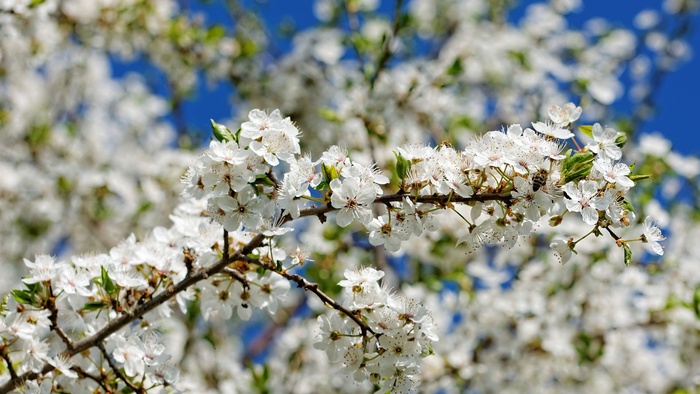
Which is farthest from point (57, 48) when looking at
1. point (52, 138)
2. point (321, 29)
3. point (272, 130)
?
point (272, 130)

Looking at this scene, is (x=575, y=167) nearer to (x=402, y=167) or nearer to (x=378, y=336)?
(x=402, y=167)

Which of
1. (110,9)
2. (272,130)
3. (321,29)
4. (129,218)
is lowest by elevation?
(129,218)

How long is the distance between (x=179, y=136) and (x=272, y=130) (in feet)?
15.6

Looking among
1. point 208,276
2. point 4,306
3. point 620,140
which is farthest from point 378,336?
point 4,306

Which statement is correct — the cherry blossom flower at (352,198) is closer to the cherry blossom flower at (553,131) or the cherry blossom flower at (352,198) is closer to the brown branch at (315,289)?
the brown branch at (315,289)

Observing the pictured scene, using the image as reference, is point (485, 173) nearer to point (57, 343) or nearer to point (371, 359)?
point (371, 359)

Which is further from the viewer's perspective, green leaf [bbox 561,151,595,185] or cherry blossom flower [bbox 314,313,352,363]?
cherry blossom flower [bbox 314,313,352,363]

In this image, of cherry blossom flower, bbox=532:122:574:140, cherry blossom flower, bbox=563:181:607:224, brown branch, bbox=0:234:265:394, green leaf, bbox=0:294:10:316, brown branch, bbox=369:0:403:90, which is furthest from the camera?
brown branch, bbox=369:0:403:90

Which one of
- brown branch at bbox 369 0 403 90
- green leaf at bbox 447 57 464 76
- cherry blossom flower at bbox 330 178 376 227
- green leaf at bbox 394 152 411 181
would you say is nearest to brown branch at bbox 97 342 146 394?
cherry blossom flower at bbox 330 178 376 227

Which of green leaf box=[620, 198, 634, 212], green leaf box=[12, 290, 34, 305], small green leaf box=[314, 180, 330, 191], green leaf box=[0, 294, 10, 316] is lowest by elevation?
green leaf box=[0, 294, 10, 316]

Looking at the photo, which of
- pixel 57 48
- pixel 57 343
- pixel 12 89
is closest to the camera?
pixel 57 343

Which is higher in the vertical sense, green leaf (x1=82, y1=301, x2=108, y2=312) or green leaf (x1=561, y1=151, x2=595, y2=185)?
green leaf (x1=561, y1=151, x2=595, y2=185)

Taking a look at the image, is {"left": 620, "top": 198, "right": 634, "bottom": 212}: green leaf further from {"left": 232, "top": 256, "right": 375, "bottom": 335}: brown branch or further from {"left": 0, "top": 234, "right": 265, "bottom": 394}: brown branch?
{"left": 0, "top": 234, "right": 265, "bottom": 394}: brown branch

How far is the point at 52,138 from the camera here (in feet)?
20.8
